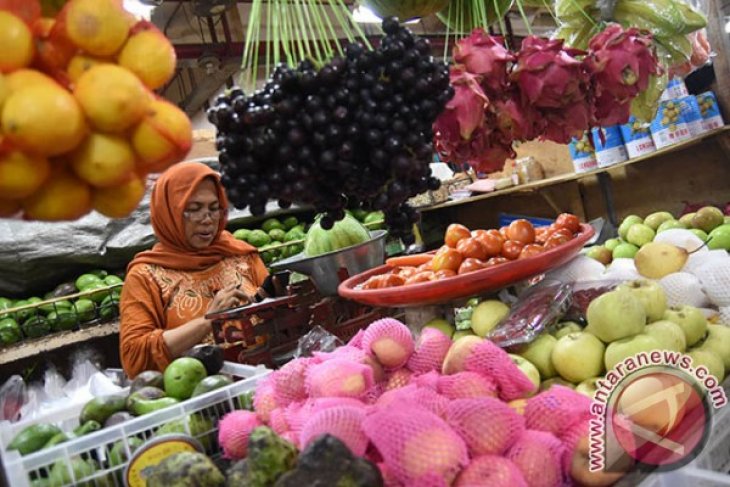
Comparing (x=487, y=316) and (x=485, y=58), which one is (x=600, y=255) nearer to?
(x=487, y=316)

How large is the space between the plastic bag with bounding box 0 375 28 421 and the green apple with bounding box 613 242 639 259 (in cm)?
211

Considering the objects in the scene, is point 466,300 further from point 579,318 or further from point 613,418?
point 613,418

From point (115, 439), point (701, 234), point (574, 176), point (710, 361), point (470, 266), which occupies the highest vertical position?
point (574, 176)

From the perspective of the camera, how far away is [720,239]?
207 cm

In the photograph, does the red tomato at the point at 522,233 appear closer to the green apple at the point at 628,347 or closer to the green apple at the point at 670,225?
the green apple at the point at 628,347

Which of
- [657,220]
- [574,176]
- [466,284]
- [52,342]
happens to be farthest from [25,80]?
[574,176]

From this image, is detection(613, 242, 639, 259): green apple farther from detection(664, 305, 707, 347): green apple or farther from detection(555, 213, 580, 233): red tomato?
detection(664, 305, 707, 347): green apple

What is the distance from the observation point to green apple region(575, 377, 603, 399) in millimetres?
1169

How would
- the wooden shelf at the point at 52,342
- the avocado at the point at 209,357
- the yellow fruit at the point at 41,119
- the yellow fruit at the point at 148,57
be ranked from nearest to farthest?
the yellow fruit at the point at 41,119, the yellow fruit at the point at 148,57, the avocado at the point at 209,357, the wooden shelf at the point at 52,342

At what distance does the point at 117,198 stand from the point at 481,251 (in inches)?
37.4

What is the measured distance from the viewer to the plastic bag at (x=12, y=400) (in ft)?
5.34

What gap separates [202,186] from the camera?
2406 millimetres

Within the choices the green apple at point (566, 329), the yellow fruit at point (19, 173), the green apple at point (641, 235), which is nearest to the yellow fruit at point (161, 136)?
the yellow fruit at point (19, 173)

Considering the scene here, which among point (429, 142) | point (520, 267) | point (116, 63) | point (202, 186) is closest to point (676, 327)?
point (520, 267)
